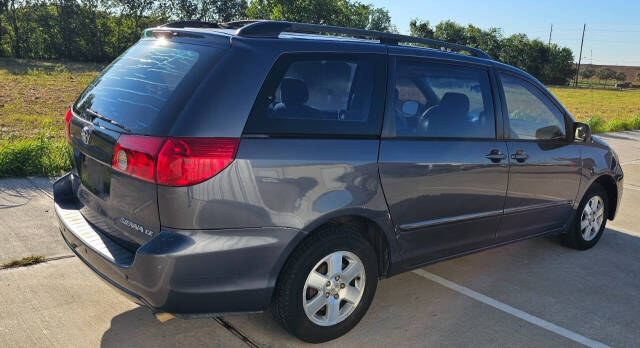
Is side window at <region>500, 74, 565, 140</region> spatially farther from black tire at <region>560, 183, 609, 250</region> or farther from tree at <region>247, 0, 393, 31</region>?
tree at <region>247, 0, 393, 31</region>

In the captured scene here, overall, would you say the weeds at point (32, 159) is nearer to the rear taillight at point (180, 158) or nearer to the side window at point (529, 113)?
the rear taillight at point (180, 158)

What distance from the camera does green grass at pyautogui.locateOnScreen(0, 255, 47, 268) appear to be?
12.9ft

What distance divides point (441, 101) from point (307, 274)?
63.3 inches

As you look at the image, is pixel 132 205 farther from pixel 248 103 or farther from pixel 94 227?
pixel 248 103

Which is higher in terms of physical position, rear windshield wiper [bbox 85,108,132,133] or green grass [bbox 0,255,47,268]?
rear windshield wiper [bbox 85,108,132,133]

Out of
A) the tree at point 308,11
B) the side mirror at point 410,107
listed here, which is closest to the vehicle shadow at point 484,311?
the side mirror at point 410,107

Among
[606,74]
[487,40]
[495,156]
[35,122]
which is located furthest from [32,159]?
[606,74]

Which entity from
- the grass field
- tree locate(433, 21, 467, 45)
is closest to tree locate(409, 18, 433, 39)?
tree locate(433, 21, 467, 45)

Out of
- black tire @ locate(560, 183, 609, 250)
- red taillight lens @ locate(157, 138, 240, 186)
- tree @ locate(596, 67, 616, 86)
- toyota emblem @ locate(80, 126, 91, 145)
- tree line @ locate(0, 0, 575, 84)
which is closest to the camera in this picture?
red taillight lens @ locate(157, 138, 240, 186)

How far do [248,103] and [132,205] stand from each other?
0.78m

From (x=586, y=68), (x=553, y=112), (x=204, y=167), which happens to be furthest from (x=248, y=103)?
(x=586, y=68)

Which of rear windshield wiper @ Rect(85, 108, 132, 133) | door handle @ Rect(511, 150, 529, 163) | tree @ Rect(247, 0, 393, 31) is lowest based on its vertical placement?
door handle @ Rect(511, 150, 529, 163)

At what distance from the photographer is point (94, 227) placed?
3.13 m

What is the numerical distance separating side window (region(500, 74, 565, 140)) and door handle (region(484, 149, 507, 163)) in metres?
0.24
